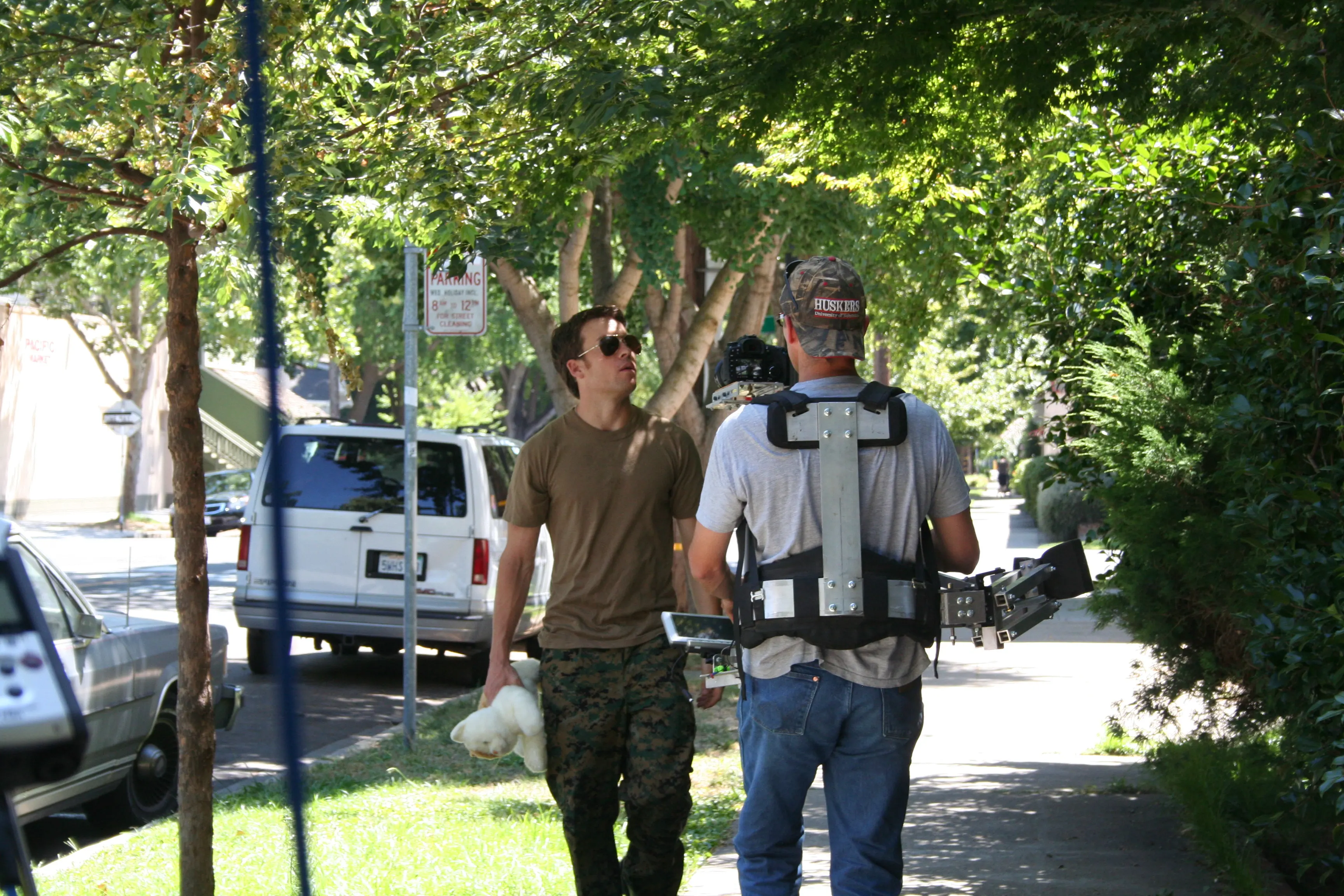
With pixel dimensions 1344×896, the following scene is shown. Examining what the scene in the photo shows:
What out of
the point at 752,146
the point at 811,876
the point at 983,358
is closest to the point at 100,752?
the point at 811,876

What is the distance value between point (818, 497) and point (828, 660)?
0.38m

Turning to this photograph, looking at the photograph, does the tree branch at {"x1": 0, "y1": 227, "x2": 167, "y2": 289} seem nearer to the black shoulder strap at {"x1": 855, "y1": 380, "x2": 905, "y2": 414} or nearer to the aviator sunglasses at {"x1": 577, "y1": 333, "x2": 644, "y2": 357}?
the aviator sunglasses at {"x1": 577, "y1": 333, "x2": 644, "y2": 357}

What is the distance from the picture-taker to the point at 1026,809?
6.68 meters

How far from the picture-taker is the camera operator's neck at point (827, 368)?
3.52 meters

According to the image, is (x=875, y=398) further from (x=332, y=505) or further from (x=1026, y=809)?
(x=332, y=505)

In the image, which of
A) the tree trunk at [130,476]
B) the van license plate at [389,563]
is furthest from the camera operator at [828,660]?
the tree trunk at [130,476]

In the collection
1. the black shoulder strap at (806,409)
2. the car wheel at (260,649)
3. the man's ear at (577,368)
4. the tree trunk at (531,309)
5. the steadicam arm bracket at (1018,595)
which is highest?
the tree trunk at (531,309)

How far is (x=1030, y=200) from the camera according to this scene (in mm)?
8273

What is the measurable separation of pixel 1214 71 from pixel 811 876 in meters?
3.27

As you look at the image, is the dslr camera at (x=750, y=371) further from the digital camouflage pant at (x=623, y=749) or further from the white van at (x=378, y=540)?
the white van at (x=378, y=540)

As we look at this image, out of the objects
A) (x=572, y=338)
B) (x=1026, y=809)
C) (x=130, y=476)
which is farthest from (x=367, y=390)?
(x=572, y=338)

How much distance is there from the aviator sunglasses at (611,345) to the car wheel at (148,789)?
3.52 metres

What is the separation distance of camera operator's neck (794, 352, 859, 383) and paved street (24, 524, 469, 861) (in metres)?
1.38

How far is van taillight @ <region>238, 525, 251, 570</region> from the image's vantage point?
11.7m
